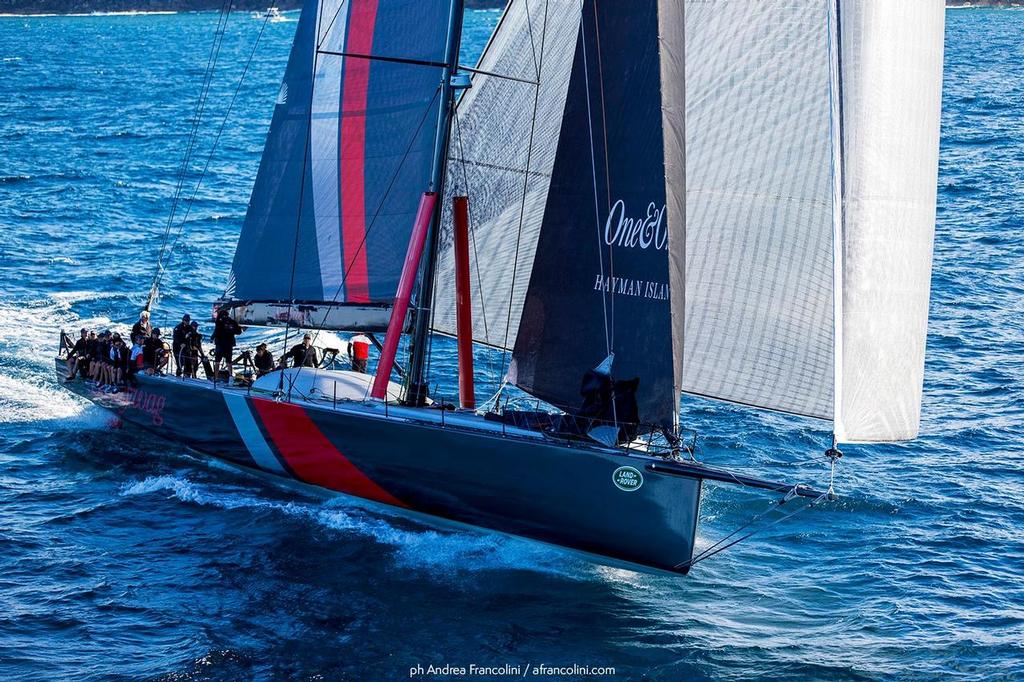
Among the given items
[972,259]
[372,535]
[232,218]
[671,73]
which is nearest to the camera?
[671,73]

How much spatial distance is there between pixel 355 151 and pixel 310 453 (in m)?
6.00

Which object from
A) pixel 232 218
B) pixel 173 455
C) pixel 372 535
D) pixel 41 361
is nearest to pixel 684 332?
pixel 372 535

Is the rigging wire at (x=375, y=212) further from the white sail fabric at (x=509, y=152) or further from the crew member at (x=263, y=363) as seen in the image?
the crew member at (x=263, y=363)

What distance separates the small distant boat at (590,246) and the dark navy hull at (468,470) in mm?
48

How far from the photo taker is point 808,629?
66.1 feet

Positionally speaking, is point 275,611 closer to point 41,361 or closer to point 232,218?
point 41,361

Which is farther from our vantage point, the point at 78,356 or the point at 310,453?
the point at 78,356

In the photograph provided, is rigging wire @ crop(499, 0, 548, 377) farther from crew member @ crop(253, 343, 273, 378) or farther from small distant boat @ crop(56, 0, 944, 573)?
crew member @ crop(253, 343, 273, 378)

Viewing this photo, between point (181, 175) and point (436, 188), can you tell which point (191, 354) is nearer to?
point (436, 188)

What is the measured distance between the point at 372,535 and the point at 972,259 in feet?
86.0

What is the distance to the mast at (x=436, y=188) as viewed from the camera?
22.9 meters

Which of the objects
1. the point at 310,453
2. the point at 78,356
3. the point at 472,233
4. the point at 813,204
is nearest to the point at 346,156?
the point at 472,233

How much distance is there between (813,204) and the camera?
65.0 feet

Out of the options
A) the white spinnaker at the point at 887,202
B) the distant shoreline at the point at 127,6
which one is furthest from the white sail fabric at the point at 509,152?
the distant shoreline at the point at 127,6
